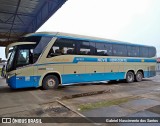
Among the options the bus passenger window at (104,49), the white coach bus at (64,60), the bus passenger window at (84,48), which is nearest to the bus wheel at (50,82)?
the white coach bus at (64,60)

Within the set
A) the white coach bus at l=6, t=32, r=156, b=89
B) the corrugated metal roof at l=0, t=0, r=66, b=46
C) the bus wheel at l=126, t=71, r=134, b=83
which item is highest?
the corrugated metal roof at l=0, t=0, r=66, b=46

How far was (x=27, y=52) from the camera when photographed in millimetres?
9859

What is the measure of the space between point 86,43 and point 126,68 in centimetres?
447

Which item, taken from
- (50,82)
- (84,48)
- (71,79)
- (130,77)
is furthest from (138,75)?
(50,82)

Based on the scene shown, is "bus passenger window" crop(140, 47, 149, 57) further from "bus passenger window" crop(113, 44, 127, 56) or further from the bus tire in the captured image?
"bus passenger window" crop(113, 44, 127, 56)

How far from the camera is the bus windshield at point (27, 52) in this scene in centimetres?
963

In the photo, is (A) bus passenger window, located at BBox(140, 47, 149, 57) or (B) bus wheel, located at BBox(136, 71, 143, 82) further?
(A) bus passenger window, located at BBox(140, 47, 149, 57)

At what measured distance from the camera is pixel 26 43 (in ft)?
32.6

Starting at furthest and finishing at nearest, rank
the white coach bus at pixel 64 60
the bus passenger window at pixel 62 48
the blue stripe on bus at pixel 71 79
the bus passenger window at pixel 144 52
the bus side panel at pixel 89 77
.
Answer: the bus passenger window at pixel 144 52 → the bus side panel at pixel 89 77 → the bus passenger window at pixel 62 48 → the white coach bus at pixel 64 60 → the blue stripe on bus at pixel 71 79

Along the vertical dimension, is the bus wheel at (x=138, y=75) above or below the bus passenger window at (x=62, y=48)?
below

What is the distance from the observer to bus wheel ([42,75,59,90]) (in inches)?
405

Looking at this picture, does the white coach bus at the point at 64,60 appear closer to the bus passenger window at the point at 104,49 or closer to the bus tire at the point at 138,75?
the bus passenger window at the point at 104,49

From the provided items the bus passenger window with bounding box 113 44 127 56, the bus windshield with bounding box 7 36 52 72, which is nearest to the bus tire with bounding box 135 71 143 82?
the bus passenger window with bounding box 113 44 127 56

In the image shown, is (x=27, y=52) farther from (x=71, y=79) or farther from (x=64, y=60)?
(x=71, y=79)
